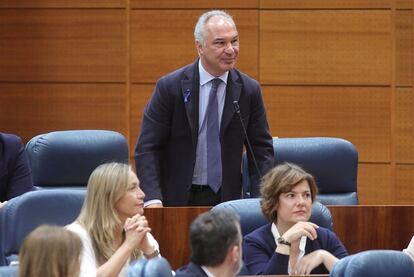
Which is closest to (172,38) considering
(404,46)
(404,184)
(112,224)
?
(404,46)

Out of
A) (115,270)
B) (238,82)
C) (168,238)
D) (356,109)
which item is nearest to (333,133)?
(356,109)

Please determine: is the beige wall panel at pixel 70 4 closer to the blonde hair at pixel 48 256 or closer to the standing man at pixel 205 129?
the standing man at pixel 205 129

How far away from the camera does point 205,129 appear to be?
5.43 metres

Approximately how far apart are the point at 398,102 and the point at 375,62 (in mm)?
325

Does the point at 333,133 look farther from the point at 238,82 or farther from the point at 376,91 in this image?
the point at 238,82

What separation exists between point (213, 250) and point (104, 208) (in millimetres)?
1104

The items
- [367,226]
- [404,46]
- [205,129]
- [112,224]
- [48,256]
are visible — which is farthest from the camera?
[404,46]

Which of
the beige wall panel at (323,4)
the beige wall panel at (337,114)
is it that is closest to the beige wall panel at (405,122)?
the beige wall panel at (337,114)

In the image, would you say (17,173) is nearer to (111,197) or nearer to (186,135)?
(186,135)

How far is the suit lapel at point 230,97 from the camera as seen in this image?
5.40 meters

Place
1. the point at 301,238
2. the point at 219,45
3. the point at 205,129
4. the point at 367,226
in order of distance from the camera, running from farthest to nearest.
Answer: the point at 205,129, the point at 219,45, the point at 367,226, the point at 301,238

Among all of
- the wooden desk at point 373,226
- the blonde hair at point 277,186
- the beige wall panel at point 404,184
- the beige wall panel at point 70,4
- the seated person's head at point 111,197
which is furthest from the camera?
the beige wall panel at point 70,4

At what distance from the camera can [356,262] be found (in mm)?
3441

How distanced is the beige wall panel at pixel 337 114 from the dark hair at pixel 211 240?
4.65 metres
